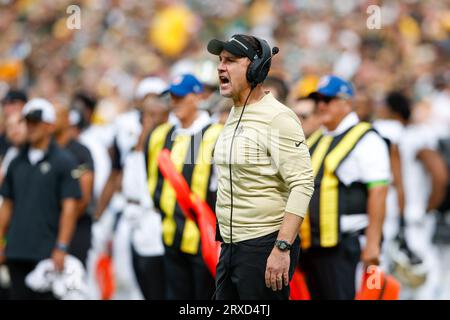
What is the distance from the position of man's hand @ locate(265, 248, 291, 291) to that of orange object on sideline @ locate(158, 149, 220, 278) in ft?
6.08

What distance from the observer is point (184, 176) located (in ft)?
27.1

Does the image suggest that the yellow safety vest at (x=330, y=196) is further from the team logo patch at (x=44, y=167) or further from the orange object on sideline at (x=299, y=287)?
the team logo patch at (x=44, y=167)

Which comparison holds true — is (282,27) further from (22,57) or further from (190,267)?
(190,267)

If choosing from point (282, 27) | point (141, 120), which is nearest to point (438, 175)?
point (141, 120)

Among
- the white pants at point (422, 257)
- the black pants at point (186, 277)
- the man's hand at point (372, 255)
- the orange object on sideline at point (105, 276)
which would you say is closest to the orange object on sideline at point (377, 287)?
the man's hand at point (372, 255)

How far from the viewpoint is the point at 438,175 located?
458 inches

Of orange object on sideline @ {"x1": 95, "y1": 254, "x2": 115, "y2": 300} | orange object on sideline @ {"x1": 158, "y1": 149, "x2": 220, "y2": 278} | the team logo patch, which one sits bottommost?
orange object on sideline @ {"x1": 95, "y1": 254, "x2": 115, "y2": 300}

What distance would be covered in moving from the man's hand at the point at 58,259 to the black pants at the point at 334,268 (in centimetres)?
197

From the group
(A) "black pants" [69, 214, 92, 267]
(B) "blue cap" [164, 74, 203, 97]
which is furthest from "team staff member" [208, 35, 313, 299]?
(A) "black pants" [69, 214, 92, 267]

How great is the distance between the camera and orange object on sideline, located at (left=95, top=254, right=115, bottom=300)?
10.5 m

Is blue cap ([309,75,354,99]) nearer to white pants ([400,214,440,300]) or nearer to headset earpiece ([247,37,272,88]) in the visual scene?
headset earpiece ([247,37,272,88])

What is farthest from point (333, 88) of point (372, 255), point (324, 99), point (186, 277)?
point (186, 277)

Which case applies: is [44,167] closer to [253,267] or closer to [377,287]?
[377,287]
